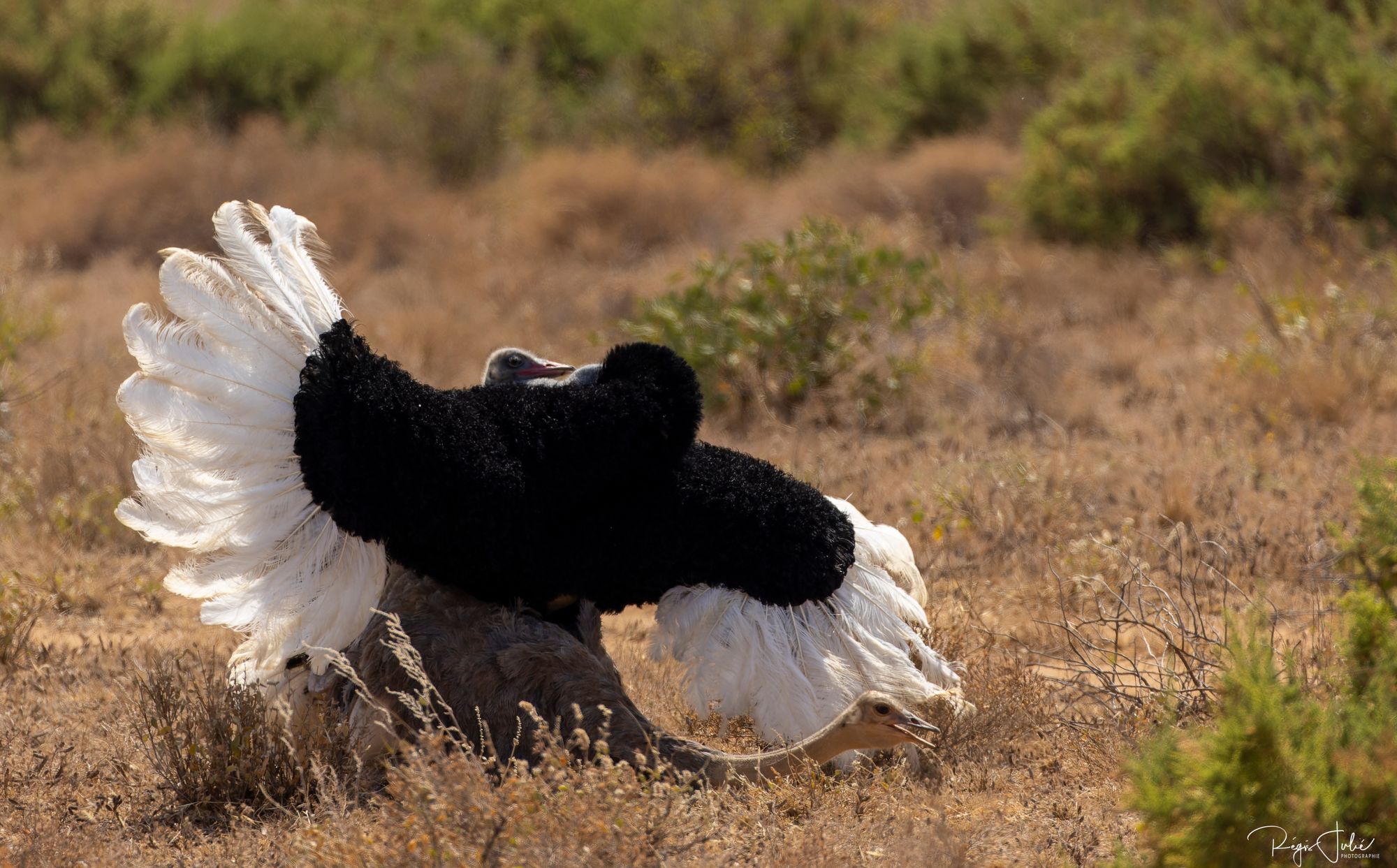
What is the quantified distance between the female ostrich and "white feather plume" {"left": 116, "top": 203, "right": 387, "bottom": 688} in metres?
0.17

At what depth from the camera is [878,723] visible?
11.9 feet

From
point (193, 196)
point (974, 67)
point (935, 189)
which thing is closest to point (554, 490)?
point (935, 189)

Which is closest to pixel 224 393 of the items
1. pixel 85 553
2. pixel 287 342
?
pixel 287 342

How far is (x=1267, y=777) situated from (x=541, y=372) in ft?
8.73

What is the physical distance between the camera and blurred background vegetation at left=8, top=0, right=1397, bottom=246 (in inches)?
455

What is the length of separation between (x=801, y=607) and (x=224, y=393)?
165 centimetres

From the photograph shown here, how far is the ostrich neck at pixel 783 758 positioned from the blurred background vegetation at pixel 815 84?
853 centimetres

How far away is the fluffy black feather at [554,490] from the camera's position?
12.4 feet

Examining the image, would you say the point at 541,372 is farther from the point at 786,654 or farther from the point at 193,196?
the point at 193,196

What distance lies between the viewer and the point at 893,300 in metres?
8.70

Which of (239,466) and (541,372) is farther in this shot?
(541,372)

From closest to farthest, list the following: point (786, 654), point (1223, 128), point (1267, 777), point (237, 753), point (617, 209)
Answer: point (1267, 777) → point (786, 654) → point (237, 753) → point (1223, 128) → point (617, 209)

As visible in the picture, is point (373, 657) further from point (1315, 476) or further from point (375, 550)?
point (1315, 476)

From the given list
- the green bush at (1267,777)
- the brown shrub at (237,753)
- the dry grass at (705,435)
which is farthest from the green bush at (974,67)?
the green bush at (1267,777)
